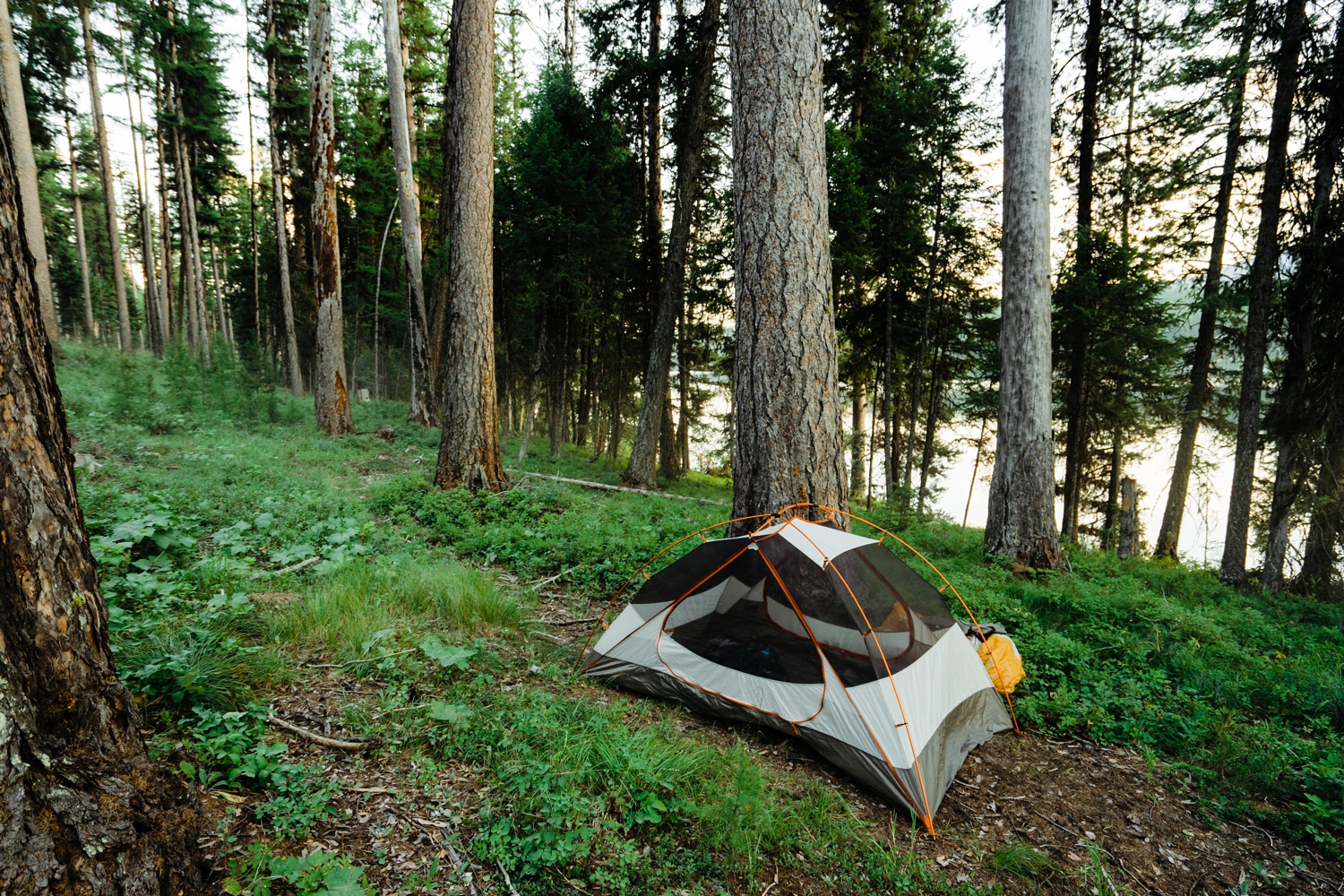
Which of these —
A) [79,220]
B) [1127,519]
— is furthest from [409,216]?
[79,220]

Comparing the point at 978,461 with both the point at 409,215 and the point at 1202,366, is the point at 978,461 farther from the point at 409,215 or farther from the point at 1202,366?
the point at 409,215

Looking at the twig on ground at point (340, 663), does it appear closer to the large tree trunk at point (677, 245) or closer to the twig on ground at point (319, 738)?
the twig on ground at point (319, 738)

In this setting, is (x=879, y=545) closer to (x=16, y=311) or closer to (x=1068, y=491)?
(x=16, y=311)

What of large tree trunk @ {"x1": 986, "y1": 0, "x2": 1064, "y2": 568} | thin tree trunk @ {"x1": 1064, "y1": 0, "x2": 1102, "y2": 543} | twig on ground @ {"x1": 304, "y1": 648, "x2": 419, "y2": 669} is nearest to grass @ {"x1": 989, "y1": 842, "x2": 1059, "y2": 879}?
twig on ground @ {"x1": 304, "y1": 648, "x2": 419, "y2": 669}

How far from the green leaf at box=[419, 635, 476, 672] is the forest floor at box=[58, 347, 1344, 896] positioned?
0.02 metres

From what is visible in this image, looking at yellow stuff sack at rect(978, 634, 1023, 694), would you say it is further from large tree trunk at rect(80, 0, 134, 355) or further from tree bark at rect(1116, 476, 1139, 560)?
large tree trunk at rect(80, 0, 134, 355)

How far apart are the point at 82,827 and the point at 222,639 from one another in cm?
172

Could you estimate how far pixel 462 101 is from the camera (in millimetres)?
7645

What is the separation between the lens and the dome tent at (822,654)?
328 centimetres

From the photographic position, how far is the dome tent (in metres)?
3.28

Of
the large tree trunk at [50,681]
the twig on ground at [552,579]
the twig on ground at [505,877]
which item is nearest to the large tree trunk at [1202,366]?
the twig on ground at [552,579]

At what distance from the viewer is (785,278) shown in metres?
4.46

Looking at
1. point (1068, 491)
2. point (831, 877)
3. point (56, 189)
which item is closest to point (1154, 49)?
point (1068, 491)

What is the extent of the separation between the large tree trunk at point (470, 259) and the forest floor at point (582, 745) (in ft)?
6.72
